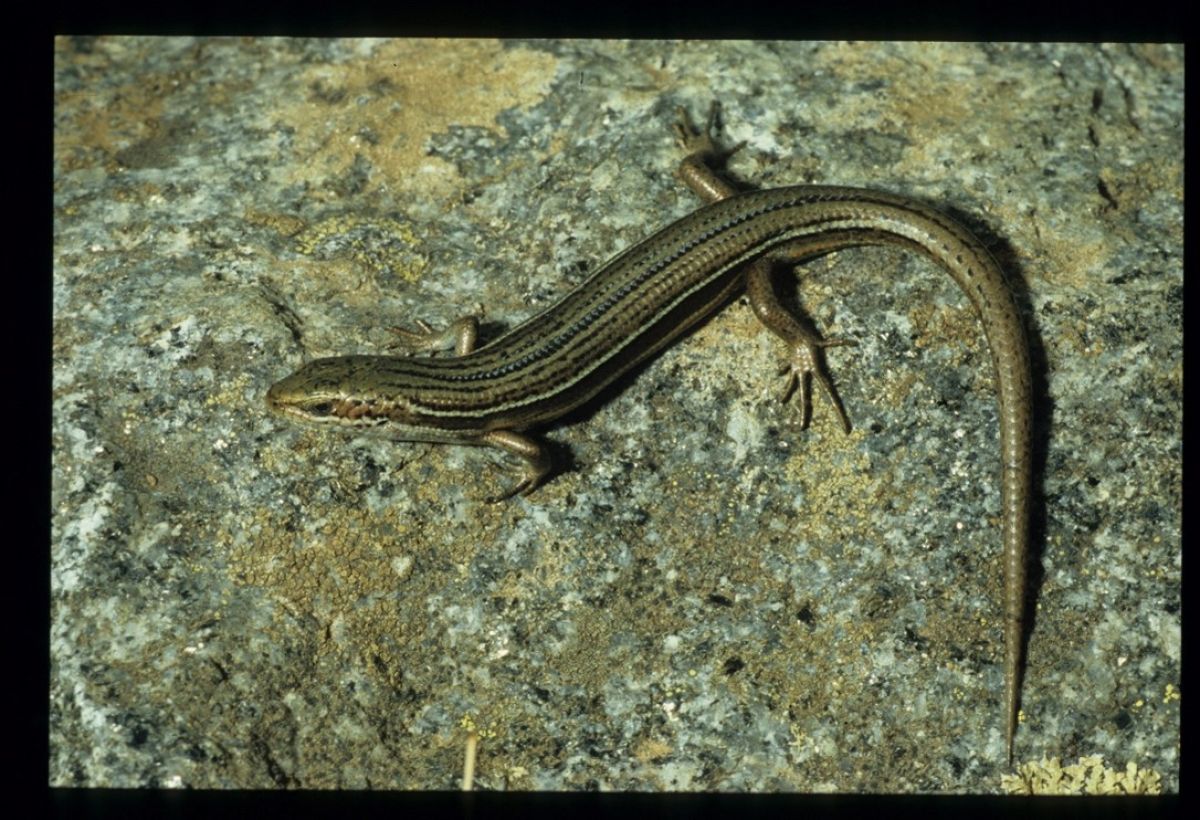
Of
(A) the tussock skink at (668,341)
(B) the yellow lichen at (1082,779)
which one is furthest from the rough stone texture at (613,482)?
(A) the tussock skink at (668,341)

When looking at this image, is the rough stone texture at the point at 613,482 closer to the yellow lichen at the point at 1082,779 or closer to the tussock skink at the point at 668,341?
the yellow lichen at the point at 1082,779

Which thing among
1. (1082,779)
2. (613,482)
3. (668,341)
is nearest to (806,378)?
(668,341)

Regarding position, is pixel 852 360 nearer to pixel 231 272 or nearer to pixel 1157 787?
pixel 1157 787

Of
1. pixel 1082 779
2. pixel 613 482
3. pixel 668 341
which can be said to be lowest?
pixel 1082 779

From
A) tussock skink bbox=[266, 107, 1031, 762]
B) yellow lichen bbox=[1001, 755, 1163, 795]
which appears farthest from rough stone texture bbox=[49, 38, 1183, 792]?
tussock skink bbox=[266, 107, 1031, 762]

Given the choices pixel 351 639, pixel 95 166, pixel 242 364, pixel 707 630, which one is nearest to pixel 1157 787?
pixel 707 630

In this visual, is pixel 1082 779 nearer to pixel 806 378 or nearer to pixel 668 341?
pixel 806 378
